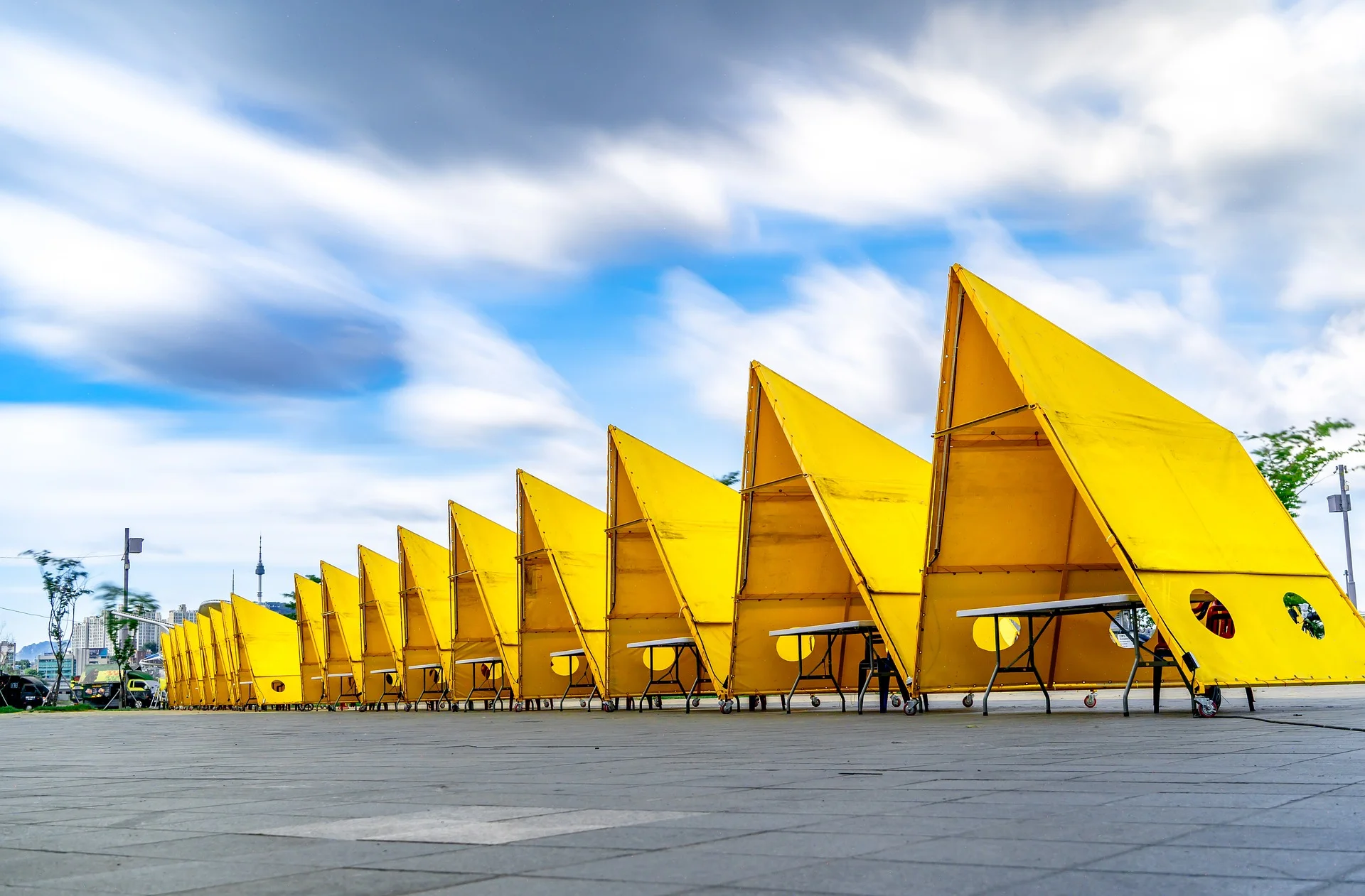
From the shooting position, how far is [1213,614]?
1351cm

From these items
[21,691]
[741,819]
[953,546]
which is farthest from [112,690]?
[741,819]

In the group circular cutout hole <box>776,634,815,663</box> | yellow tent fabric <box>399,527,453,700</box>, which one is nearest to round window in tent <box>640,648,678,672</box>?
circular cutout hole <box>776,634,815,663</box>

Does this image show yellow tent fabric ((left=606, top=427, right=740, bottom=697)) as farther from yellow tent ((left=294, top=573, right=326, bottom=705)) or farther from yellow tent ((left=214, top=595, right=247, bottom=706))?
yellow tent ((left=214, top=595, right=247, bottom=706))

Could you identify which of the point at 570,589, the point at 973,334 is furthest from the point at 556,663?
the point at 973,334

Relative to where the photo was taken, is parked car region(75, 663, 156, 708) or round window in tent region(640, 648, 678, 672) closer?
round window in tent region(640, 648, 678, 672)

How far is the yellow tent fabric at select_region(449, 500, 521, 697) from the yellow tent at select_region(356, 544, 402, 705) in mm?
8646

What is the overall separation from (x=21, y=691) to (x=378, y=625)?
105 ft

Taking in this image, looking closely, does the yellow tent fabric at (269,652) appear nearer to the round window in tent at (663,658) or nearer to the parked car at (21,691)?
the parked car at (21,691)

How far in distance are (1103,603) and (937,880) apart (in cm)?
1075

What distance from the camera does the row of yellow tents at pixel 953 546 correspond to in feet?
45.6

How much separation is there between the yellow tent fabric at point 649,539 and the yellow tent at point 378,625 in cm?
2015

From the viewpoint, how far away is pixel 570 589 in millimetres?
29609

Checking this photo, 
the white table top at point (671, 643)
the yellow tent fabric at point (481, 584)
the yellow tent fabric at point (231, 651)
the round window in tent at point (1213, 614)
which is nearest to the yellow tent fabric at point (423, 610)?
the yellow tent fabric at point (481, 584)

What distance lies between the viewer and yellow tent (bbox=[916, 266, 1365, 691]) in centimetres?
1342
